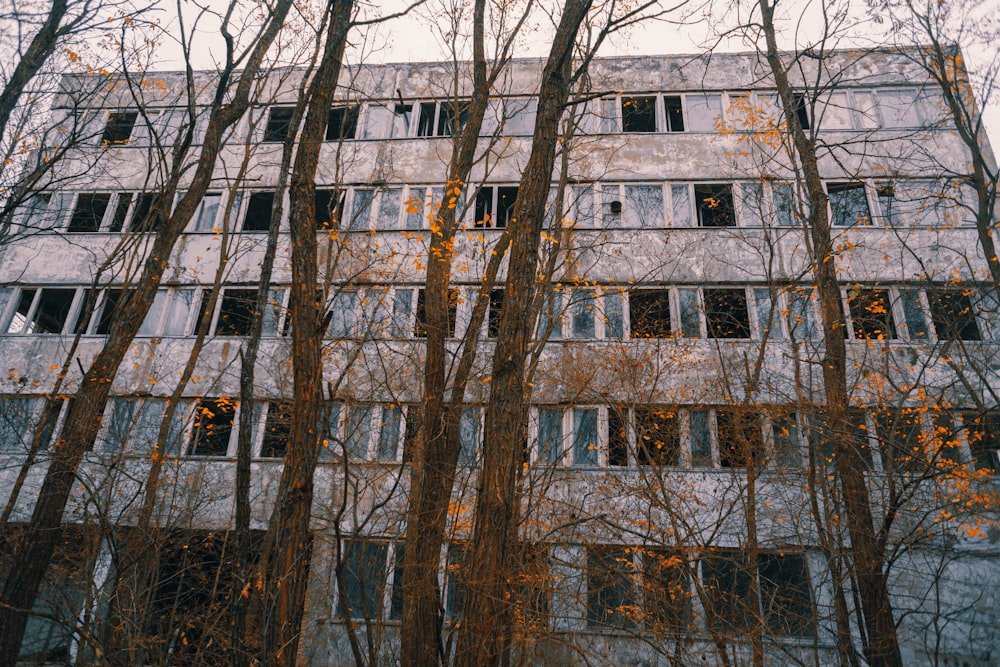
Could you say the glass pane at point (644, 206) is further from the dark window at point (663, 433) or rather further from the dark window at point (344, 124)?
the dark window at point (344, 124)

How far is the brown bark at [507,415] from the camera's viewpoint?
4371 millimetres

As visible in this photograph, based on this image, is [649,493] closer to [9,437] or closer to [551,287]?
[551,287]

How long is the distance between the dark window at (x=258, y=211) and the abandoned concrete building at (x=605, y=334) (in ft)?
0.30

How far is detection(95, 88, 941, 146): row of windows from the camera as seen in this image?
648 inches

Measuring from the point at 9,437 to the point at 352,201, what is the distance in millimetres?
9546

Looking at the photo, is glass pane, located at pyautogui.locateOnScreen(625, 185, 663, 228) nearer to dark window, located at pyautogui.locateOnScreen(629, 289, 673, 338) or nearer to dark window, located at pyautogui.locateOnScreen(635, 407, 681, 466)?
dark window, located at pyautogui.locateOnScreen(629, 289, 673, 338)

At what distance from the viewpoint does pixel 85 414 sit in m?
8.55

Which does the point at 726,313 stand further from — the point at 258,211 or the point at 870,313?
the point at 258,211

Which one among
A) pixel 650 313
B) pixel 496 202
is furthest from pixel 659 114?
pixel 650 313

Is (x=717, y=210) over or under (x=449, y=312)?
over

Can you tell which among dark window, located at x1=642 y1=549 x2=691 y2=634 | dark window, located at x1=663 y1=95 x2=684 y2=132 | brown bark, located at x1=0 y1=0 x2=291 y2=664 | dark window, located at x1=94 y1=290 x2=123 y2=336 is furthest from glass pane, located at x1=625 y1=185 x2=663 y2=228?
dark window, located at x1=94 y1=290 x2=123 y2=336

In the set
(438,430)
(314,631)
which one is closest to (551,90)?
(438,430)

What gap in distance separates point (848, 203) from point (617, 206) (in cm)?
555

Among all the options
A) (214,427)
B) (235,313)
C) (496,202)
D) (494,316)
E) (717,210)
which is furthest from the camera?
(496,202)
